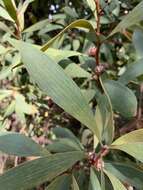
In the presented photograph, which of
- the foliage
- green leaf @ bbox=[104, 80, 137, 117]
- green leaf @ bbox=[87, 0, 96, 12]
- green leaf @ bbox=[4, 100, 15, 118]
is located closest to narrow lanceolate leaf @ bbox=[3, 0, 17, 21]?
the foliage

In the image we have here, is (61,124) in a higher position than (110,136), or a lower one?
higher

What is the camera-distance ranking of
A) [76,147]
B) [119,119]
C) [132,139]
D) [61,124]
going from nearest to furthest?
[132,139], [76,147], [119,119], [61,124]

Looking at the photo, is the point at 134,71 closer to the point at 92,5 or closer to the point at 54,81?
the point at 92,5

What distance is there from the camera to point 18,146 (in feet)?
2.98

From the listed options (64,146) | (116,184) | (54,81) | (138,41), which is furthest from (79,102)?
(138,41)

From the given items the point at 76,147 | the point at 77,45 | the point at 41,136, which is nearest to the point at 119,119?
the point at 77,45

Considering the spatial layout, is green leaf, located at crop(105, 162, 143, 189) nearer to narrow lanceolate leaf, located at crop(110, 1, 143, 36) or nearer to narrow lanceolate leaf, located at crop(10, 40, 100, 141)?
narrow lanceolate leaf, located at crop(10, 40, 100, 141)

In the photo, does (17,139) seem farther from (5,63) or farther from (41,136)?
(41,136)

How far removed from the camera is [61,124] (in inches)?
73.6

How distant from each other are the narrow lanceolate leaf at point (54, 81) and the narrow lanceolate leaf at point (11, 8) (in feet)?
0.75

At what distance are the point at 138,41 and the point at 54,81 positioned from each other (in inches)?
16.7

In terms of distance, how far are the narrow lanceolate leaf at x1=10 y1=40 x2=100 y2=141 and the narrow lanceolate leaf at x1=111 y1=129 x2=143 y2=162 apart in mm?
75

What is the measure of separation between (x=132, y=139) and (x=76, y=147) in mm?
230

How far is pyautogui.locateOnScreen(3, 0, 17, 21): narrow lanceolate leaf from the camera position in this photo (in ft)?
3.33
